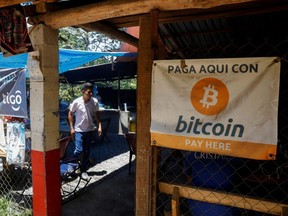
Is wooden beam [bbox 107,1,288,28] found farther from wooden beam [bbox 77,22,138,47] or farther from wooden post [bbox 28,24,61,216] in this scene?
wooden post [bbox 28,24,61,216]

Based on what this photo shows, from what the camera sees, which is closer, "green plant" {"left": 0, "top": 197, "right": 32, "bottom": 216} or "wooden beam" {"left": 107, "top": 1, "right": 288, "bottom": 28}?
"wooden beam" {"left": 107, "top": 1, "right": 288, "bottom": 28}

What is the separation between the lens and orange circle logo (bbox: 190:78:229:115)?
190 cm

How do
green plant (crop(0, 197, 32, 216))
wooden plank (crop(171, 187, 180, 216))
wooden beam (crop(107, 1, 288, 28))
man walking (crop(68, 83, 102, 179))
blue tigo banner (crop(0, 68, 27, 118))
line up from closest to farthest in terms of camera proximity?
1. wooden plank (crop(171, 187, 180, 216))
2. wooden beam (crop(107, 1, 288, 28))
3. blue tigo banner (crop(0, 68, 27, 118))
4. green plant (crop(0, 197, 32, 216))
5. man walking (crop(68, 83, 102, 179))

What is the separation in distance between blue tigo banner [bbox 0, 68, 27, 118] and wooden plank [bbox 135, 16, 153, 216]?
2076 millimetres

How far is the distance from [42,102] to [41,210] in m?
1.29

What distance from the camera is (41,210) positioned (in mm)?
3020

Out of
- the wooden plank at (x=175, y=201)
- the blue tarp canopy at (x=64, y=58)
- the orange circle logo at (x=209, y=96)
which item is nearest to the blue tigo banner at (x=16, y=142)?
the blue tarp canopy at (x=64, y=58)

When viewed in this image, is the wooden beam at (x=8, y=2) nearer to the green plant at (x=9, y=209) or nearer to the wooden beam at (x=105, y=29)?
the wooden beam at (x=105, y=29)

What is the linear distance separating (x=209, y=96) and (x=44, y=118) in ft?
6.30

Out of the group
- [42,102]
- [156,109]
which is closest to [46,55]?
[42,102]

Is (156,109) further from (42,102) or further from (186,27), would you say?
(186,27)

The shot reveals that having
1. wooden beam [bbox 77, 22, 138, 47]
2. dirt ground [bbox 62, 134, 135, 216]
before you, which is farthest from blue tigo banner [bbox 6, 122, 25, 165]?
wooden beam [bbox 77, 22, 138, 47]

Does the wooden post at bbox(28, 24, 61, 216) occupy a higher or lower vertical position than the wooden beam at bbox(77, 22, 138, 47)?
lower

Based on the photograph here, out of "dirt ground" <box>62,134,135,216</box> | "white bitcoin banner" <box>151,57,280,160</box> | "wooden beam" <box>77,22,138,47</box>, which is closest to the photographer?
"white bitcoin banner" <box>151,57,280,160</box>
